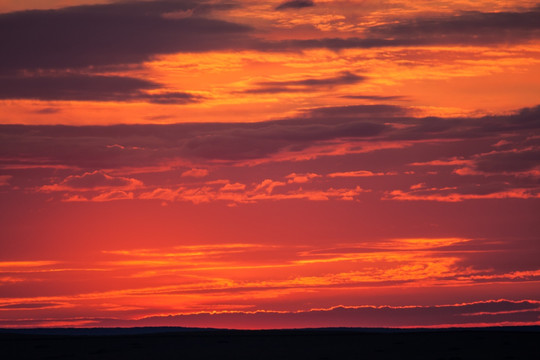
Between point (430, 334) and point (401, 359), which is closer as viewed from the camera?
point (401, 359)

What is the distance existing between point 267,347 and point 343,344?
522cm

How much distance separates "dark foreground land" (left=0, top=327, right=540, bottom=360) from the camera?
57.7 m

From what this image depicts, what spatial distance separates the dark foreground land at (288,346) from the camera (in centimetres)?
5769

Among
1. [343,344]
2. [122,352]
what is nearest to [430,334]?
[343,344]

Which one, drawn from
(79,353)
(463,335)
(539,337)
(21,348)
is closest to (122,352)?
(79,353)

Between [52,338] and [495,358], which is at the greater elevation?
[52,338]

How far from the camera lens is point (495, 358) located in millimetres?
55875

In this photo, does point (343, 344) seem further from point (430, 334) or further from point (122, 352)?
point (122, 352)

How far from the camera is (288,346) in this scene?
200 feet

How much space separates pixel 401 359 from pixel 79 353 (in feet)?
69.5

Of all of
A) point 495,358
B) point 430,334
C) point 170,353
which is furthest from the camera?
point 430,334

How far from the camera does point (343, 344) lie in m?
61.3

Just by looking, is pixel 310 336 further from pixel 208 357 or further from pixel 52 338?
pixel 52 338

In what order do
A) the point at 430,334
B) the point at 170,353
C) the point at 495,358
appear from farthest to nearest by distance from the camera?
the point at 430,334 → the point at 170,353 → the point at 495,358
